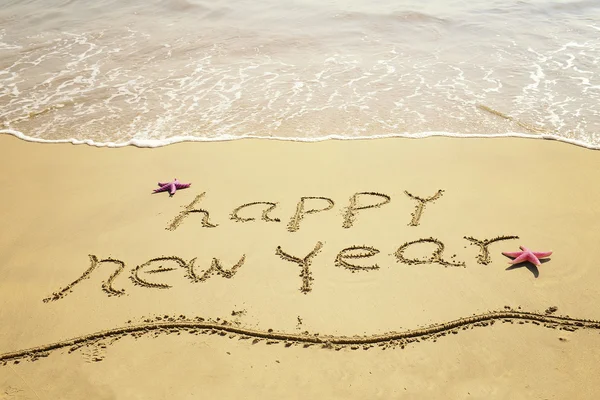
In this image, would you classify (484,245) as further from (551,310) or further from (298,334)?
(298,334)

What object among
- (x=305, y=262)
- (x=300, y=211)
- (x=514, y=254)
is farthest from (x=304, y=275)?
(x=514, y=254)

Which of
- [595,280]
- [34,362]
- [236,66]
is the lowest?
[34,362]

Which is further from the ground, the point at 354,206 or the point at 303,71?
the point at 303,71

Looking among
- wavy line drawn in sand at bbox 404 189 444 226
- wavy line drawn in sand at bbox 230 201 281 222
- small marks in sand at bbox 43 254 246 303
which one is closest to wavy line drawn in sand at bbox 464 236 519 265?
wavy line drawn in sand at bbox 404 189 444 226

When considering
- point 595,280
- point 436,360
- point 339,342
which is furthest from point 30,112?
point 595,280

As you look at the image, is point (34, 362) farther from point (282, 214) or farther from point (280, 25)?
point (280, 25)

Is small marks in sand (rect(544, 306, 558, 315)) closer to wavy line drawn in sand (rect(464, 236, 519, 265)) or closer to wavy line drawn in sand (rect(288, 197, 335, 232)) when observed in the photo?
wavy line drawn in sand (rect(464, 236, 519, 265))
